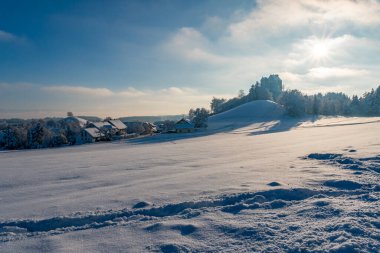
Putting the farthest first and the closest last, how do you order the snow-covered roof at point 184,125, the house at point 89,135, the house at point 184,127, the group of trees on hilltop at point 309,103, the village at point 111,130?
the group of trees on hilltop at point 309,103, the snow-covered roof at point 184,125, the house at point 184,127, the house at point 89,135, the village at point 111,130

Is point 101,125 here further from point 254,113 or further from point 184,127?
point 254,113

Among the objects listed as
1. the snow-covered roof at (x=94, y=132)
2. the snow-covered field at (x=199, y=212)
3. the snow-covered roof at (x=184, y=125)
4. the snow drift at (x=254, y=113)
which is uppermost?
the snow drift at (x=254, y=113)

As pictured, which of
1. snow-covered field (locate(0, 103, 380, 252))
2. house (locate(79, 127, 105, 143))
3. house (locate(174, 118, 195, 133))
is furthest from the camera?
house (locate(174, 118, 195, 133))

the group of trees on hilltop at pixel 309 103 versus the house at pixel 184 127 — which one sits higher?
the group of trees on hilltop at pixel 309 103

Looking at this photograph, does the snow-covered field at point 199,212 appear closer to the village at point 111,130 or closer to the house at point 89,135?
the village at point 111,130

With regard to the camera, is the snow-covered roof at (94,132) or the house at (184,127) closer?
the snow-covered roof at (94,132)

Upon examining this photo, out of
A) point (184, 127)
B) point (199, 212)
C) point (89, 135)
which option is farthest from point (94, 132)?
point (199, 212)

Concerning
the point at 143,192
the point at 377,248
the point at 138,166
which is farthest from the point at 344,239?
the point at 138,166

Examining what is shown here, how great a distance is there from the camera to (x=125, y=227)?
5691mm

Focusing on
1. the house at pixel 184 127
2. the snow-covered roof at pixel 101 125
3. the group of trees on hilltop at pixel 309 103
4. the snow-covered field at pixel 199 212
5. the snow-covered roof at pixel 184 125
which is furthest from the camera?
the group of trees on hilltop at pixel 309 103

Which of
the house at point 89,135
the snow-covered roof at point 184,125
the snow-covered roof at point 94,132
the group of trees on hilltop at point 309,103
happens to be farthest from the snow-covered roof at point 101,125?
the group of trees on hilltop at point 309,103

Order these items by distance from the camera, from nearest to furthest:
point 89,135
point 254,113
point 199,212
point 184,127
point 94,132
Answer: point 199,212
point 89,135
point 94,132
point 184,127
point 254,113

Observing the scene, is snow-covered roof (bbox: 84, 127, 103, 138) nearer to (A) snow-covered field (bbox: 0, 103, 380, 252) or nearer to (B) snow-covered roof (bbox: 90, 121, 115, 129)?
(B) snow-covered roof (bbox: 90, 121, 115, 129)

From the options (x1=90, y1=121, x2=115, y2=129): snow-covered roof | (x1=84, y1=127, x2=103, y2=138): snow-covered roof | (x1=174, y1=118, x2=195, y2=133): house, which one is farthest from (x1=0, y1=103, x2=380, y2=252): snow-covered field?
(x1=90, y1=121, x2=115, y2=129): snow-covered roof
